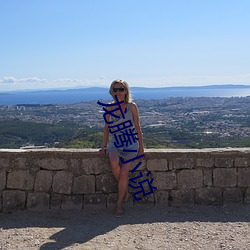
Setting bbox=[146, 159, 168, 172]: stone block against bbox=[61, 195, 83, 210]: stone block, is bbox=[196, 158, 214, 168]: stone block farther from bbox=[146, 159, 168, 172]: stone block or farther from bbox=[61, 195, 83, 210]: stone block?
bbox=[61, 195, 83, 210]: stone block

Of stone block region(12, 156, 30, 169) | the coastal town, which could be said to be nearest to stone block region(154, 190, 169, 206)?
stone block region(12, 156, 30, 169)

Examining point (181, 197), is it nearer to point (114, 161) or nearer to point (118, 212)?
point (118, 212)

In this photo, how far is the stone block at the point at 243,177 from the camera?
4938mm

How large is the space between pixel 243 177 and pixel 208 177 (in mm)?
460

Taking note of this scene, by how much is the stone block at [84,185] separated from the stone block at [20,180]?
0.55 m

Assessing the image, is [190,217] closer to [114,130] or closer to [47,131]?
[114,130]

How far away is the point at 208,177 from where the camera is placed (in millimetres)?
4918

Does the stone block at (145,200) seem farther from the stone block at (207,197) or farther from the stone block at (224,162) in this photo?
the stone block at (224,162)

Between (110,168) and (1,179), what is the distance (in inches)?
53.8

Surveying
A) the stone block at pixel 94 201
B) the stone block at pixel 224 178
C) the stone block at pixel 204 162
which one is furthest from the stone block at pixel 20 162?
the stone block at pixel 224 178

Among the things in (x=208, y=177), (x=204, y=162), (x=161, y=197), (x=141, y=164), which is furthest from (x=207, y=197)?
(x=141, y=164)

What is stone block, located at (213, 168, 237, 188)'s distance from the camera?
492cm

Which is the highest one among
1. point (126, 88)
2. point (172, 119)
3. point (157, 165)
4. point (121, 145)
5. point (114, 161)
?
point (126, 88)

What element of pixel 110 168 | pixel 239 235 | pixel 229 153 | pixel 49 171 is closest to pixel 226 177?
pixel 229 153
